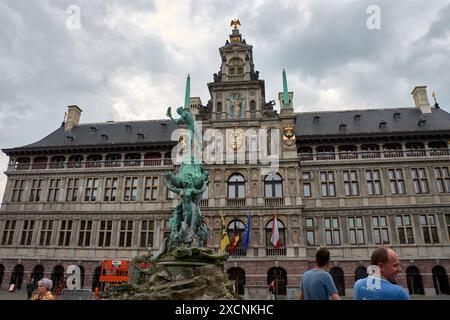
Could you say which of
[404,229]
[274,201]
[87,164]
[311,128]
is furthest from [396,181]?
[87,164]

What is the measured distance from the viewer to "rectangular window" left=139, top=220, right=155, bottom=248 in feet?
98.4

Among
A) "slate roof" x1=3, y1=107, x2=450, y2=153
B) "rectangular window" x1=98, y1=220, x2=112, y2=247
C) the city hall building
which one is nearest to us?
the city hall building

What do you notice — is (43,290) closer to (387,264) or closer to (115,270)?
(387,264)

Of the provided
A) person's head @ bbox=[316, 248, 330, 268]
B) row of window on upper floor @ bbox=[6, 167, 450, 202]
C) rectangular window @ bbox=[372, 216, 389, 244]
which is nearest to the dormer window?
row of window on upper floor @ bbox=[6, 167, 450, 202]

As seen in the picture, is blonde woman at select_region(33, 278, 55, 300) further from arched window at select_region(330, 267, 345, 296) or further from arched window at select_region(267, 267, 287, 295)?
arched window at select_region(330, 267, 345, 296)

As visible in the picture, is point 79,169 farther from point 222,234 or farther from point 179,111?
point 179,111

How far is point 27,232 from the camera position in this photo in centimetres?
3170

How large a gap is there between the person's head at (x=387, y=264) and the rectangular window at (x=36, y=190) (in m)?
36.1

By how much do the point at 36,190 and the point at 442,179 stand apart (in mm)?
39409

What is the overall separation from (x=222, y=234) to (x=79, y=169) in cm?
1666

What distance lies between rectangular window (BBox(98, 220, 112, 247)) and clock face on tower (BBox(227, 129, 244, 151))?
45.9 ft

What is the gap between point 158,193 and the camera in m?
31.6

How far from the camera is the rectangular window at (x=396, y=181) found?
2902cm
